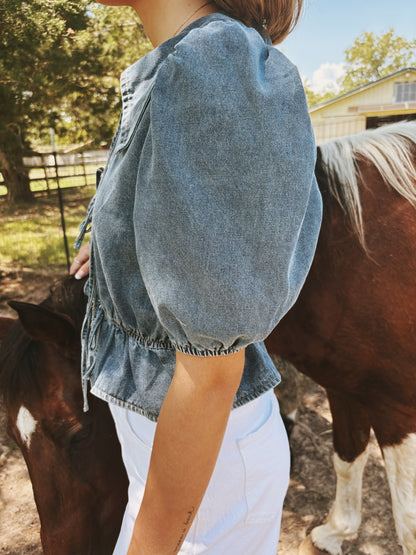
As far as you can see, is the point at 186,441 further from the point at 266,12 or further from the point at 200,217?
the point at 266,12

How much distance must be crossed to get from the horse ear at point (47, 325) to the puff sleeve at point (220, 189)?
0.65 meters

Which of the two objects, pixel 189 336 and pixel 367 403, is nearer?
pixel 189 336

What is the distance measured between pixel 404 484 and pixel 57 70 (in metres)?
5.51

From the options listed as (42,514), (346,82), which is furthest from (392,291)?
(346,82)

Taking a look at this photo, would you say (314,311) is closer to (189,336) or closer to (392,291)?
(392,291)

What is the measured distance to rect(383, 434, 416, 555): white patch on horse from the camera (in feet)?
5.59

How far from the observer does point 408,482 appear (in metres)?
1.77

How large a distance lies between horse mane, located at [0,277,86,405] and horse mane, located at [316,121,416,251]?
100 centimetres

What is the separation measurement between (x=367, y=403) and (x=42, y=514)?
128 cm

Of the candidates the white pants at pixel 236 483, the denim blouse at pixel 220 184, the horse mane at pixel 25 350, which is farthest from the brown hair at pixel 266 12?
the horse mane at pixel 25 350

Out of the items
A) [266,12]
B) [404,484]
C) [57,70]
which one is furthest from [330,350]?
[57,70]

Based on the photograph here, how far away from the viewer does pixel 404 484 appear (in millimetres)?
1783

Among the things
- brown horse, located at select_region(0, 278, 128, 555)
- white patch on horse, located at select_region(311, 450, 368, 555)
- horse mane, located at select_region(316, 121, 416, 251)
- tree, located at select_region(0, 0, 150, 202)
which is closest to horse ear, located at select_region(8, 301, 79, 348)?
brown horse, located at select_region(0, 278, 128, 555)

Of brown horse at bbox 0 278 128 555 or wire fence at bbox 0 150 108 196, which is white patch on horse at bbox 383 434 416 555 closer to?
brown horse at bbox 0 278 128 555
